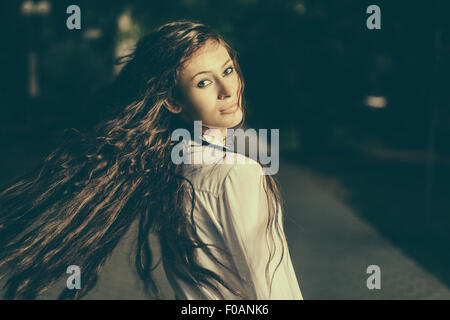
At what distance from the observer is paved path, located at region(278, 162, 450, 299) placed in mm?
6144

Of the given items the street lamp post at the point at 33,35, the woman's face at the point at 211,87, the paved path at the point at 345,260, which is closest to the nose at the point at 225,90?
the woman's face at the point at 211,87

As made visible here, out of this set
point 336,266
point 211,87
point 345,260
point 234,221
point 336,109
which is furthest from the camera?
point 336,109

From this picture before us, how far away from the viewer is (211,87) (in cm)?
210

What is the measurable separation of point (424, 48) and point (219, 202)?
38.9 ft

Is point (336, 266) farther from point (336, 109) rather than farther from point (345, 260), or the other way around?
point (336, 109)

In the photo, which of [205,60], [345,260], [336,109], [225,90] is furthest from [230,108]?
[336,109]

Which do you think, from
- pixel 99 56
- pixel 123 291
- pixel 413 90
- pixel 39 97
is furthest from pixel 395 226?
pixel 39 97

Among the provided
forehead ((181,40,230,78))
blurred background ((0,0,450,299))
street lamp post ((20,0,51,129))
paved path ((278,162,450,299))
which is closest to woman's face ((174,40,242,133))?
forehead ((181,40,230,78))

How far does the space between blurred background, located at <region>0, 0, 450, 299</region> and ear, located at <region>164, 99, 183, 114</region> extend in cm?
419

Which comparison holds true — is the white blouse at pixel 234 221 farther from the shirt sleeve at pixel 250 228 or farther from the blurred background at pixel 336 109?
the blurred background at pixel 336 109

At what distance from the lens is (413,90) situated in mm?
15336

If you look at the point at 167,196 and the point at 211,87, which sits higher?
the point at 211,87

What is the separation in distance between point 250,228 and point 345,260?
5573 millimetres

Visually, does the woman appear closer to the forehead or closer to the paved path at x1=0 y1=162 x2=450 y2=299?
the forehead
